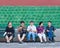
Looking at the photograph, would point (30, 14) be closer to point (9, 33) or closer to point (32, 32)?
point (32, 32)

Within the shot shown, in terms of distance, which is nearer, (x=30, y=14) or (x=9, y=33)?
(x=9, y=33)

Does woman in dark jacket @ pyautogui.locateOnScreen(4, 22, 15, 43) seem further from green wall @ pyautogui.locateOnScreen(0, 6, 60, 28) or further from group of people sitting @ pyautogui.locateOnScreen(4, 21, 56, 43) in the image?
green wall @ pyautogui.locateOnScreen(0, 6, 60, 28)

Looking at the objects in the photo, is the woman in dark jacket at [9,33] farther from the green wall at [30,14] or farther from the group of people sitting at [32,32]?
the green wall at [30,14]

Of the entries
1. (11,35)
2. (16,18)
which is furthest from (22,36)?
(16,18)

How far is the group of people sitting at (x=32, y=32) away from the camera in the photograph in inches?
496

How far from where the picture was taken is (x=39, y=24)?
506 inches

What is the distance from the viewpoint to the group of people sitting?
12.6 m

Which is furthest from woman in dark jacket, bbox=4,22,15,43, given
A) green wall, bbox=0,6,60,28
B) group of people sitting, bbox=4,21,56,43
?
green wall, bbox=0,6,60,28

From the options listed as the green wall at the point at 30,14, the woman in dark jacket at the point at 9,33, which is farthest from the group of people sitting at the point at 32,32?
the green wall at the point at 30,14

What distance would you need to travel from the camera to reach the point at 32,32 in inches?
500

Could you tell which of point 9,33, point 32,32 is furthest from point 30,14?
point 9,33

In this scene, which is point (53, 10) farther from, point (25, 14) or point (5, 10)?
point (5, 10)

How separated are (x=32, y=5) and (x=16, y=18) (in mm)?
1070

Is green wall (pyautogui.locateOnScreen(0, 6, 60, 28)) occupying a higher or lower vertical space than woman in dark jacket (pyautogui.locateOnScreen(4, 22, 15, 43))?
higher
